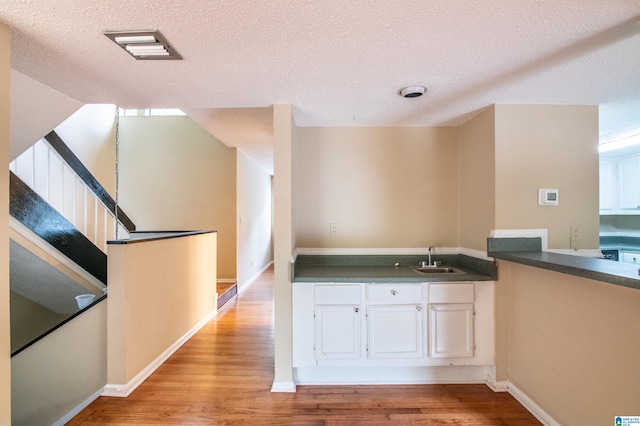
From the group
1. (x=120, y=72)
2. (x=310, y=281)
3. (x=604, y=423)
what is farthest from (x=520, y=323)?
(x=120, y=72)

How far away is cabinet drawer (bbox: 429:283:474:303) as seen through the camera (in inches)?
86.0

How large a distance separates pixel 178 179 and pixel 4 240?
12.3ft

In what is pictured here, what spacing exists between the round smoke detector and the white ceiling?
44mm

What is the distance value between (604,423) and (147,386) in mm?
3056

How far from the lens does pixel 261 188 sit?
21.5 feet

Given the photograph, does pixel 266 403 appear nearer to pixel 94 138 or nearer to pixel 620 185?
pixel 94 138

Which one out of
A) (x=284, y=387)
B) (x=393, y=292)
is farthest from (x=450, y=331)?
(x=284, y=387)

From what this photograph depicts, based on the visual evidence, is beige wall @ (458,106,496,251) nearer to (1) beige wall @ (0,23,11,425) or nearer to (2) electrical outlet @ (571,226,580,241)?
(2) electrical outlet @ (571,226,580,241)

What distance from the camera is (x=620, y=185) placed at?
12.1 ft

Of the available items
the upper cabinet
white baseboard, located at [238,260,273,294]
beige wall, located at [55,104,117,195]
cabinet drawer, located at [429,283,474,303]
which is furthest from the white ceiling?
white baseboard, located at [238,260,273,294]

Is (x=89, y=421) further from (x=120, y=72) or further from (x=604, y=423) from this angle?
(x=604, y=423)

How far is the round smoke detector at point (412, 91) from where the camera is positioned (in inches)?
74.8

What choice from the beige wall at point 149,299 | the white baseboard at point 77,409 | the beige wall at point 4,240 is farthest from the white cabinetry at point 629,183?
the white baseboard at point 77,409

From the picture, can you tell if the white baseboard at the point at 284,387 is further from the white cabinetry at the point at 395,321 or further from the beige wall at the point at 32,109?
the beige wall at the point at 32,109
